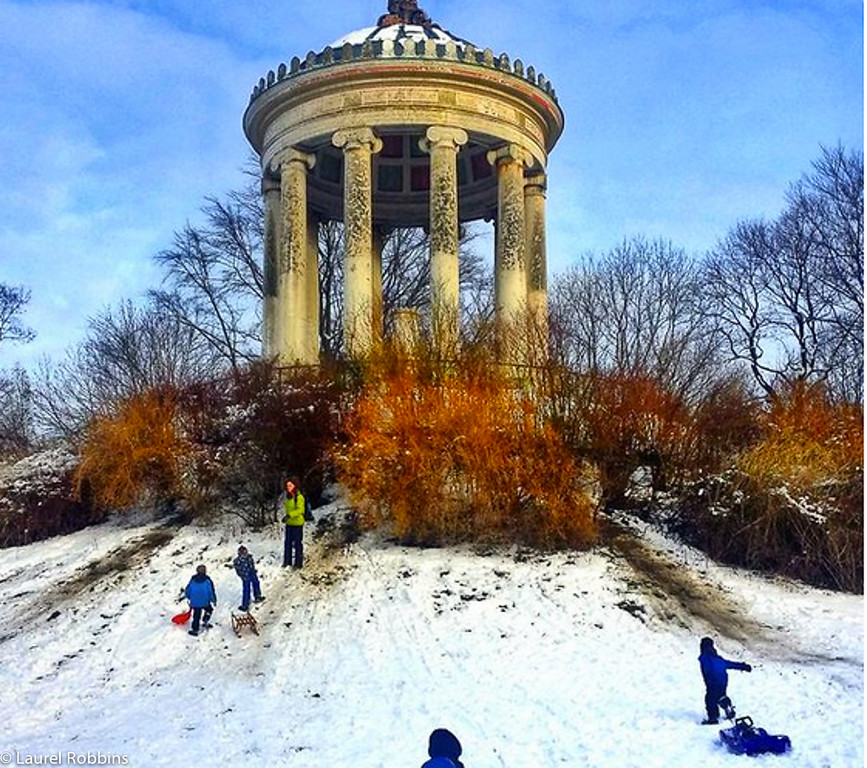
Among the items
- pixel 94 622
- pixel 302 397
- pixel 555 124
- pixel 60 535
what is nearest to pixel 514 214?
pixel 555 124

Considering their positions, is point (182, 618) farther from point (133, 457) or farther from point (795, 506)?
point (795, 506)

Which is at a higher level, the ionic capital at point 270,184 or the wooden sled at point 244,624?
the ionic capital at point 270,184

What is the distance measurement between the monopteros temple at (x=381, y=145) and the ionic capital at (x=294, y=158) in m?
0.03

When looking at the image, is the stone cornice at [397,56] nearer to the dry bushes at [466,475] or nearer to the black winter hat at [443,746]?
the dry bushes at [466,475]

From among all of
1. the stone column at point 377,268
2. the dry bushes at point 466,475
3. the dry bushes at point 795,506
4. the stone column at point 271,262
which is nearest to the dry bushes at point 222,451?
the dry bushes at point 466,475

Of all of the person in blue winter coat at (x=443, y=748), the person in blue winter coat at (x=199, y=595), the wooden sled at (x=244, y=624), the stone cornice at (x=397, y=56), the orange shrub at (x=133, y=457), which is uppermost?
the stone cornice at (x=397, y=56)

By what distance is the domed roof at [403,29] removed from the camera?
23.1 metres

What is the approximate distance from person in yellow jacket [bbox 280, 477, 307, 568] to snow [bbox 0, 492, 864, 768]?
11.0 inches

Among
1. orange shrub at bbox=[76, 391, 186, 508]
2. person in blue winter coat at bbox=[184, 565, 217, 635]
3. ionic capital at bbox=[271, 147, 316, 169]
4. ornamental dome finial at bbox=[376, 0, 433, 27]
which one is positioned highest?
ornamental dome finial at bbox=[376, 0, 433, 27]

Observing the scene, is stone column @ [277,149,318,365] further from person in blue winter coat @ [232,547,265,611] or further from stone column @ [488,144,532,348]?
person in blue winter coat @ [232,547,265,611]

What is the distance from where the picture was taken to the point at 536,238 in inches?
952

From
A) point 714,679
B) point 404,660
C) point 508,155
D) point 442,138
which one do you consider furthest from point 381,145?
point 714,679

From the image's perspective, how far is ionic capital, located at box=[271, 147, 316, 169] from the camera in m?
22.9

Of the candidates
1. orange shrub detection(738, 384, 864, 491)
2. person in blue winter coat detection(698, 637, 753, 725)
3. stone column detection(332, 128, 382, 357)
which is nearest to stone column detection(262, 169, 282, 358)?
stone column detection(332, 128, 382, 357)
